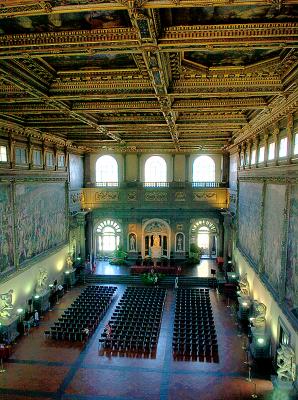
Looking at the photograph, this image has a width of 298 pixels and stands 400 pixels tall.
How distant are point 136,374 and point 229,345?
16.9 feet

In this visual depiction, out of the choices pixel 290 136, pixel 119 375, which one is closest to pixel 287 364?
pixel 119 375

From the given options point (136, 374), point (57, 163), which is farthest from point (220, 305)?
point (57, 163)

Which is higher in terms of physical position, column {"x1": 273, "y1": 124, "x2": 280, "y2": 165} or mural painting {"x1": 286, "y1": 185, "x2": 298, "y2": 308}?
column {"x1": 273, "y1": 124, "x2": 280, "y2": 165}

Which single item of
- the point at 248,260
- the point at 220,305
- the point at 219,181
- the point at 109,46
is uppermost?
the point at 109,46

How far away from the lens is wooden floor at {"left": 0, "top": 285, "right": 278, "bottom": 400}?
1241cm

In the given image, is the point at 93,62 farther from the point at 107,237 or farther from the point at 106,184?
the point at 107,237

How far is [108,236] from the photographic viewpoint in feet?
102

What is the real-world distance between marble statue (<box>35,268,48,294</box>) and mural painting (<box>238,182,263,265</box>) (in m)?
12.7

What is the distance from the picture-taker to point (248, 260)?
18625mm

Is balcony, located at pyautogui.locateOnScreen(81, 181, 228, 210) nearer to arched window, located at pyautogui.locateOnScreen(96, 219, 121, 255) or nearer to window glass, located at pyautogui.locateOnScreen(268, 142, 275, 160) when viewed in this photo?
arched window, located at pyautogui.locateOnScreen(96, 219, 121, 255)

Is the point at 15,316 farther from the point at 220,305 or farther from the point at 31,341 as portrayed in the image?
the point at 220,305

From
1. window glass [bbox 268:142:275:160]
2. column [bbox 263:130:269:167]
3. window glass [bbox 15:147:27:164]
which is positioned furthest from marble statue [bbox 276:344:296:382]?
window glass [bbox 15:147:27:164]

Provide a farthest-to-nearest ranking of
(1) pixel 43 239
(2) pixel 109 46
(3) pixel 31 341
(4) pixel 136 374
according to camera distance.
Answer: (1) pixel 43 239, (3) pixel 31 341, (4) pixel 136 374, (2) pixel 109 46

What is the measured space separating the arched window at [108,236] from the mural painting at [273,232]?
58.1 ft
